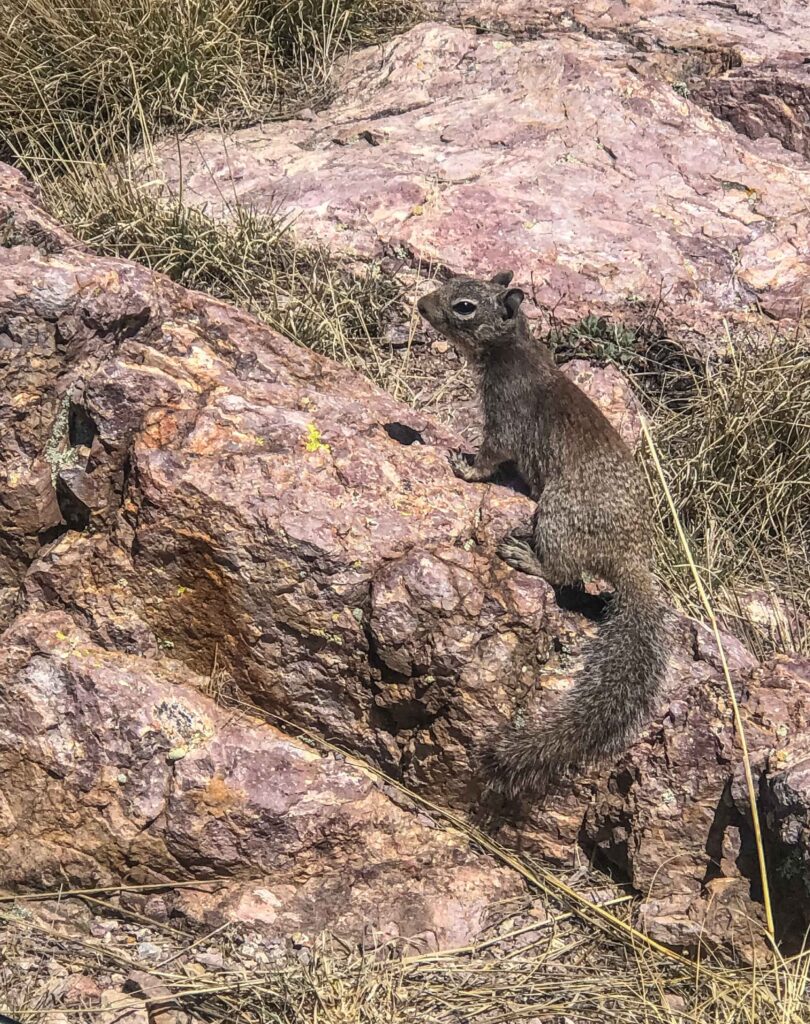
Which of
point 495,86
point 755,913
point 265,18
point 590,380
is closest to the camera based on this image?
point 755,913

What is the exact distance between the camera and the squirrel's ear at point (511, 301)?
15.2ft

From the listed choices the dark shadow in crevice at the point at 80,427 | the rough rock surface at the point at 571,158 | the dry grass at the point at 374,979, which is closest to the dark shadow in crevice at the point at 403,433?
the dark shadow in crevice at the point at 80,427

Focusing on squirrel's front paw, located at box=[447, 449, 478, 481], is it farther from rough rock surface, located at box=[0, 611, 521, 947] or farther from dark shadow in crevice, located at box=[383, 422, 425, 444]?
rough rock surface, located at box=[0, 611, 521, 947]

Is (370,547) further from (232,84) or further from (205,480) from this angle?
(232,84)

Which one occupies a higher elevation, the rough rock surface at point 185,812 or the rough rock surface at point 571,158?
the rough rock surface at point 571,158

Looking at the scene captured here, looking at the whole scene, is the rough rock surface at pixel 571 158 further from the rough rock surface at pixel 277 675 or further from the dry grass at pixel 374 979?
the dry grass at pixel 374 979

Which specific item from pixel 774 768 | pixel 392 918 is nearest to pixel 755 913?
pixel 774 768

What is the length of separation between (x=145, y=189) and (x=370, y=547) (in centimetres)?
355

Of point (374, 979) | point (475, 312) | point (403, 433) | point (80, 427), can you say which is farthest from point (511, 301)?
point (374, 979)

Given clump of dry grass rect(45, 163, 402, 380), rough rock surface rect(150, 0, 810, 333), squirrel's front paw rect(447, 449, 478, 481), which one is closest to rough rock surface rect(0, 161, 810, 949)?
squirrel's front paw rect(447, 449, 478, 481)

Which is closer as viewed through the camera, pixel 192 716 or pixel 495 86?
pixel 192 716

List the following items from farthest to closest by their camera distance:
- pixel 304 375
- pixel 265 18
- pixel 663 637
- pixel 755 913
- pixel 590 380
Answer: pixel 265 18
pixel 590 380
pixel 304 375
pixel 663 637
pixel 755 913

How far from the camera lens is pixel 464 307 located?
4750 mm

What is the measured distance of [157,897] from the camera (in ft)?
11.7
